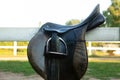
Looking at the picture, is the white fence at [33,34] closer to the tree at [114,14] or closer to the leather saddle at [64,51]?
the leather saddle at [64,51]

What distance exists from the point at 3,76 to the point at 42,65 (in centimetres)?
409

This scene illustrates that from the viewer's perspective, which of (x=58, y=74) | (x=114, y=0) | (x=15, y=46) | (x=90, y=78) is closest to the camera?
(x=58, y=74)

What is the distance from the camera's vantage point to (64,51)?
7.06 feet

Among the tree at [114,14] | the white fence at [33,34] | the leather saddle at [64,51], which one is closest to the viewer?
the leather saddle at [64,51]

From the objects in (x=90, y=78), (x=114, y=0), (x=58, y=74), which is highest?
(x=114, y=0)

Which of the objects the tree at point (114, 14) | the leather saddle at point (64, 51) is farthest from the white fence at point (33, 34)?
the tree at point (114, 14)

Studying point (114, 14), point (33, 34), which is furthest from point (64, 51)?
point (114, 14)

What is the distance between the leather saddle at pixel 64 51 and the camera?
2141 millimetres

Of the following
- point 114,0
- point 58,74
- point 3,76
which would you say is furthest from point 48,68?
point 114,0

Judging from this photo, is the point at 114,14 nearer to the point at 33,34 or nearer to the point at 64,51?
the point at 33,34

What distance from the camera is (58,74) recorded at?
2.14 metres

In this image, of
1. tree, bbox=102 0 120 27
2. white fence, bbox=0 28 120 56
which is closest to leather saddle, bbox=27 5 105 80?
white fence, bbox=0 28 120 56

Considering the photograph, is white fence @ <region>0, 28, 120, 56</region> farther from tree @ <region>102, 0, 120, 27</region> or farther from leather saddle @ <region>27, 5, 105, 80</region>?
tree @ <region>102, 0, 120, 27</region>

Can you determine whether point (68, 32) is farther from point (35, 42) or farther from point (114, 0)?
point (114, 0)
